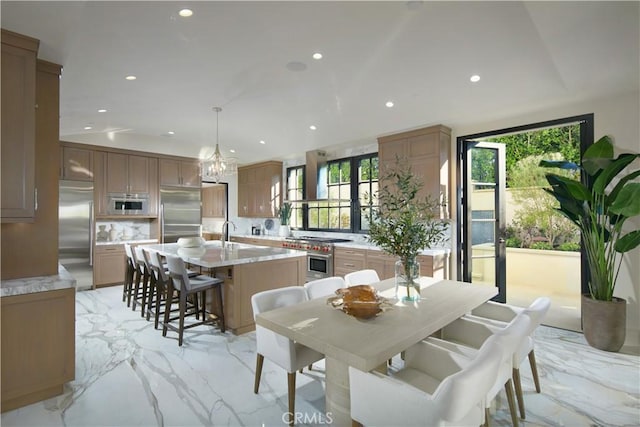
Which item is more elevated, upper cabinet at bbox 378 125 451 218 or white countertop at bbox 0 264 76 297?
upper cabinet at bbox 378 125 451 218

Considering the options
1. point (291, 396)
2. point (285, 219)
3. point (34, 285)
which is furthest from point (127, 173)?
point (291, 396)

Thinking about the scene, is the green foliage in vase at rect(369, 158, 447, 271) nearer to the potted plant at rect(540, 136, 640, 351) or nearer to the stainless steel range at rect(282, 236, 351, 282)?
the potted plant at rect(540, 136, 640, 351)

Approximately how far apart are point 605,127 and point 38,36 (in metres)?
5.27

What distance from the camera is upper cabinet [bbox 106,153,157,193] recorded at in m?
5.91

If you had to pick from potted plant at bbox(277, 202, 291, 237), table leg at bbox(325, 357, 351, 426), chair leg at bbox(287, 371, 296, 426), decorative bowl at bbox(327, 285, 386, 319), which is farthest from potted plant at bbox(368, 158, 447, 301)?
potted plant at bbox(277, 202, 291, 237)

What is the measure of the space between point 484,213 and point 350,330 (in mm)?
3678

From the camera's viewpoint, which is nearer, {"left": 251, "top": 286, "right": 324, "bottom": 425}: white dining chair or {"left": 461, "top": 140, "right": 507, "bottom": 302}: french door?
{"left": 251, "top": 286, "right": 324, "bottom": 425}: white dining chair

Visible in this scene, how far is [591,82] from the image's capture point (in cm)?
321

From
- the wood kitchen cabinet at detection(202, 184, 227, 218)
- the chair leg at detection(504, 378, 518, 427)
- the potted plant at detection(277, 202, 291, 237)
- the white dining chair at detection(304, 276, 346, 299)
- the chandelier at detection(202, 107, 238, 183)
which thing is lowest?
the chair leg at detection(504, 378, 518, 427)

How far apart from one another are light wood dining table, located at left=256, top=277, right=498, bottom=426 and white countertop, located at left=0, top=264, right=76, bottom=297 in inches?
Result: 63.7

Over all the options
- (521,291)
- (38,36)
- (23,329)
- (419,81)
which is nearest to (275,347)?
(23,329)

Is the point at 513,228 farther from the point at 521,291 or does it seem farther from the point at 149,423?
the point at 149,423

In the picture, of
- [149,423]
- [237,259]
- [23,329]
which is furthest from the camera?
[237,259]

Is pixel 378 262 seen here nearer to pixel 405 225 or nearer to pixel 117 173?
pixel 405 225
